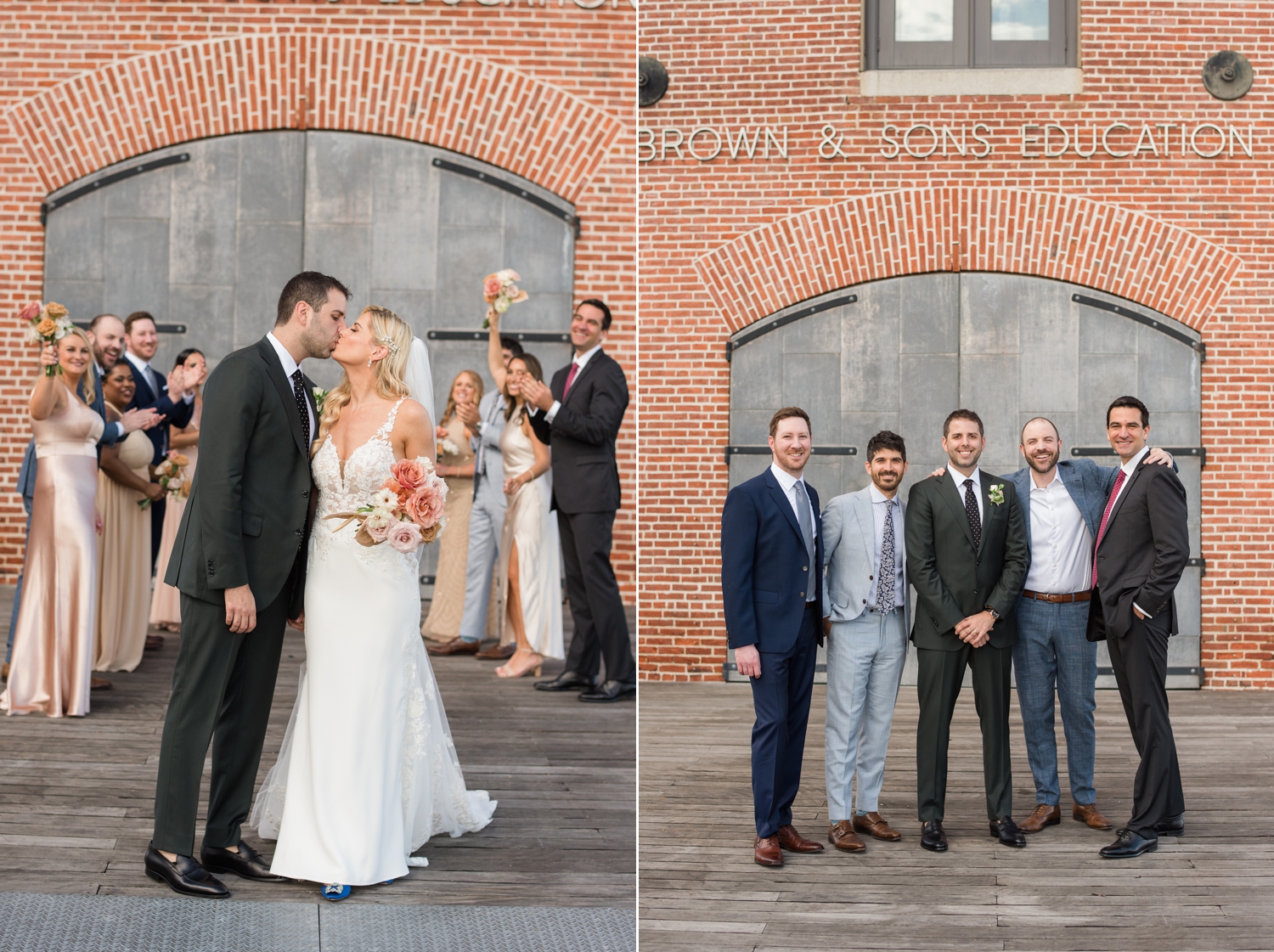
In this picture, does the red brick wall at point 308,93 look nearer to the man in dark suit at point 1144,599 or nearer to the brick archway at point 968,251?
the brick archway at point 968,251

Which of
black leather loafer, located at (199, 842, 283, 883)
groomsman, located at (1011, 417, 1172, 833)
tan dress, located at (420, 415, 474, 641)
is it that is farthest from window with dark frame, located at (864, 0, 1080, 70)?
black leather loafer, located at (199, 842, 283, 883)

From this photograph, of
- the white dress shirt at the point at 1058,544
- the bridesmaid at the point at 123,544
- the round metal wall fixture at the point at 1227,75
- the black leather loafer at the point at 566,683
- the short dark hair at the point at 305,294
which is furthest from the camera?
the round metal wall fixture at the point at 1227,75

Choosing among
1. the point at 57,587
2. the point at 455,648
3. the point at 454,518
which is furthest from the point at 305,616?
the point at 454,518

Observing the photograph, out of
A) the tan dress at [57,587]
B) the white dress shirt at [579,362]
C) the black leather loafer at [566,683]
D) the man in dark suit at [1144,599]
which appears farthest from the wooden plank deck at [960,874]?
the tan dress at [57,587]

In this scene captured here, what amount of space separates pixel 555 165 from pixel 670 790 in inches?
216

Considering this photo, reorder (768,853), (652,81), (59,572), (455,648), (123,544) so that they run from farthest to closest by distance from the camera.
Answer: (652,81) → (455,648) → (123,544) → (59,572) → (768,853)

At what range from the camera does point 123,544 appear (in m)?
7.18

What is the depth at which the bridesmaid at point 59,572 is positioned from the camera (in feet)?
20.6

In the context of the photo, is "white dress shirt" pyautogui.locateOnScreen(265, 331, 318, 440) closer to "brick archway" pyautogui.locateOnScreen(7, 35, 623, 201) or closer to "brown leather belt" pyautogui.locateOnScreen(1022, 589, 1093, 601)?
"brown leather belt" pyautogui.locateOnScreen(1022, 589, 1093, 601)

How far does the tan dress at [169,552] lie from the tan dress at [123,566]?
A: 0.89 m

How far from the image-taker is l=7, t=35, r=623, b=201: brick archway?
31.5ft

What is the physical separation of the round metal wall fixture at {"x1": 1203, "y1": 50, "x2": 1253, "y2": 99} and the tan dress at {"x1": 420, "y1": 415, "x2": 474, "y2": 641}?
571 cm

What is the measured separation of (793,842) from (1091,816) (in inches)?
53.7

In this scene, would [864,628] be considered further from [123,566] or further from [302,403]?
[123,566]
